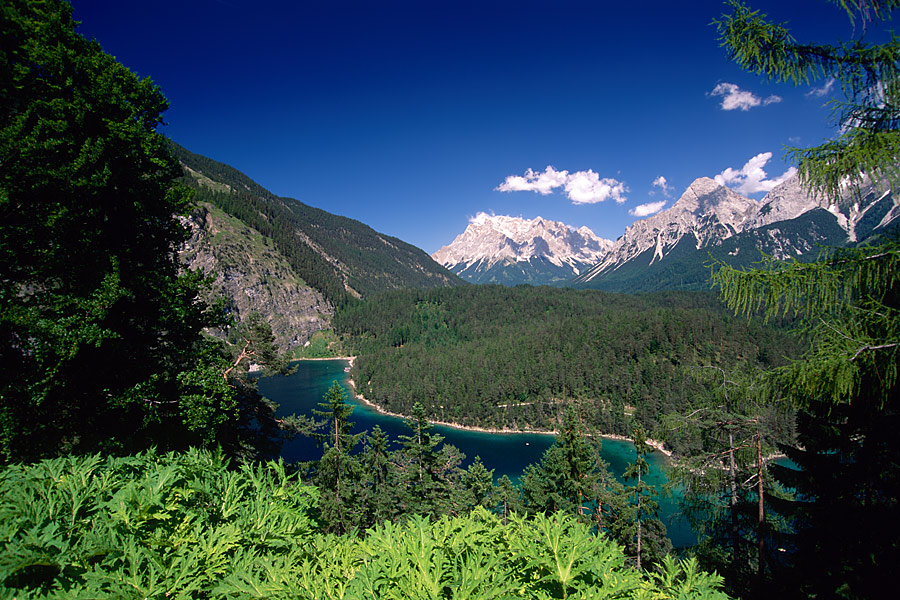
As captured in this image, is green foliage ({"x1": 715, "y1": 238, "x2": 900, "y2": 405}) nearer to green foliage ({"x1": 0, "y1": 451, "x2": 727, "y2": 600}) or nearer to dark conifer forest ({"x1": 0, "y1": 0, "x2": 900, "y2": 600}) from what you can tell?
dark conifer forest ({"x1": 0, "y1": 0, "x2": 900, "y2": 600})

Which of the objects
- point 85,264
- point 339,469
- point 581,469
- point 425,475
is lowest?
point 425,475

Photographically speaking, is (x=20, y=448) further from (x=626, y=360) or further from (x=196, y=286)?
(x=626, y=360)

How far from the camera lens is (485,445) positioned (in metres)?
79.8

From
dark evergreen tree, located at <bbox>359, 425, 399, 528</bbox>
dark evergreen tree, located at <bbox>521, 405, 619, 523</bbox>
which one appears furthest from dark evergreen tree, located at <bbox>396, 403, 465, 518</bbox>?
dark evergreen tree, located at <bbox>521, 405, 619, 523</bbox>

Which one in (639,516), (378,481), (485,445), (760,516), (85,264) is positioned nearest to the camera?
(85,264)

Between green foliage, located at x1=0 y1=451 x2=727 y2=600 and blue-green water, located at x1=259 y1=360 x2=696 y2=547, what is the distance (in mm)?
48402

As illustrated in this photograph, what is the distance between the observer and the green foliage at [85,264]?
7621mm

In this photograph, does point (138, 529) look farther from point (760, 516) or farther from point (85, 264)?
point (760, 516)

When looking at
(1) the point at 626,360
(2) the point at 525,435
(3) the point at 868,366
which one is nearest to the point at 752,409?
(3) the point at 868,366

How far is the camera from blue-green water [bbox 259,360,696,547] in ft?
203

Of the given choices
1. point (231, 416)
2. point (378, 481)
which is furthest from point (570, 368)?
point (231, 416)

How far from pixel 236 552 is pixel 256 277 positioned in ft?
620

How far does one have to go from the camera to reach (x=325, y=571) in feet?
13.5

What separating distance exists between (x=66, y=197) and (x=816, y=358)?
13.3 m
